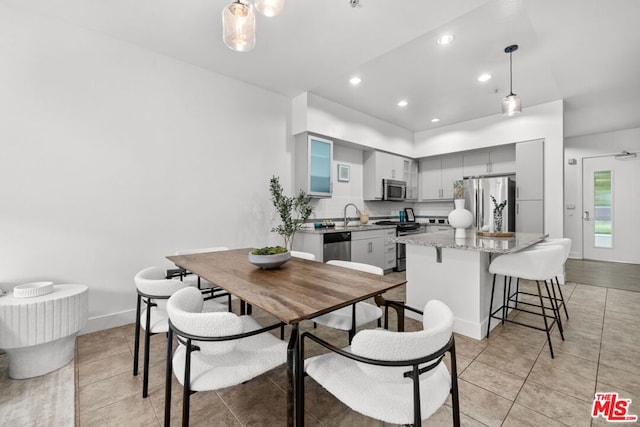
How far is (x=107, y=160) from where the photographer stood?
2666 mm

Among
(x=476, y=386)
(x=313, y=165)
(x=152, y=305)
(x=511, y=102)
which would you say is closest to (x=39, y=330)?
(x=152, y=305)

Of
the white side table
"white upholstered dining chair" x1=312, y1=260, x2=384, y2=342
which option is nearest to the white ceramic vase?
"white upholstered dining chair" x1=312, y1=260, x2=384, y2=342

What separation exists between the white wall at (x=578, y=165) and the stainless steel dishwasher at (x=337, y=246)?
555 cm

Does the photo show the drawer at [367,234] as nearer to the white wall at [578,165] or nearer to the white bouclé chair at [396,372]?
the white bouclé chair at [396,372]

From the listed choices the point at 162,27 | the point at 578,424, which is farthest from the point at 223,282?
the point at 162,27

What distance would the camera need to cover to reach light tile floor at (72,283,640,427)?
1.52m

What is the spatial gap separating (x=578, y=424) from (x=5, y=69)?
4559 mm

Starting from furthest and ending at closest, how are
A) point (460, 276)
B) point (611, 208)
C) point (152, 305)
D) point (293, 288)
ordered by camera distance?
point (611, 208)
point (460, 276)
point (152, 305)
point (293, 288)

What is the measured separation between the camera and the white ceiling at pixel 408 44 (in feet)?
7.54

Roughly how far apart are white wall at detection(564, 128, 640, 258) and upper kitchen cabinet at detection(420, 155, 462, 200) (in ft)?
9.22

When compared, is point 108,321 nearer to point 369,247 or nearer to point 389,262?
point 369,247

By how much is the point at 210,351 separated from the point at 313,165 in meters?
3.25

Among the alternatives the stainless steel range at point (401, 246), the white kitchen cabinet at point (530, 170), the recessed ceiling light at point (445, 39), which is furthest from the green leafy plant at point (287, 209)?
the white kitchen cabinet at point (530, 170)

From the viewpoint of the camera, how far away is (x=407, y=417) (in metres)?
0.94
